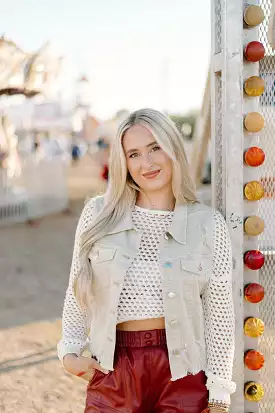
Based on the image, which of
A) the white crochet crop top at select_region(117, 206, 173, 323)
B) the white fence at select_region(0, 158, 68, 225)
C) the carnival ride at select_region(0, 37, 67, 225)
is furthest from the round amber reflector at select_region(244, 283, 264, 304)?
the white fence at select_region(0, 158, 68, 225)

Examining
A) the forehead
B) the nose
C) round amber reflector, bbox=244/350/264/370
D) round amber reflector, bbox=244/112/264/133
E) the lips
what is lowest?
round amber reflector, bbox=244/350/264/370

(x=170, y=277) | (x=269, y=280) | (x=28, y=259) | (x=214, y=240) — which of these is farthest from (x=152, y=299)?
(x=28, y=259)

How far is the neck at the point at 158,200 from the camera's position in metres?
2.15

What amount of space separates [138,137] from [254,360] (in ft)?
3.78

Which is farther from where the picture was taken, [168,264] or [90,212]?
[90,212]

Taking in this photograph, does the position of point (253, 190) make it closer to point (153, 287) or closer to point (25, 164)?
point (153, 287)

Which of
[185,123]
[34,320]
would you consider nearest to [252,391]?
[34,320]

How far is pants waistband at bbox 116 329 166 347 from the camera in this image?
2021 millimetres

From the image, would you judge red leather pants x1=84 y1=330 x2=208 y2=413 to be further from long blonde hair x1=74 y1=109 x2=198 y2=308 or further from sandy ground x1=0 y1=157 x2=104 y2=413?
sandy ground x1=0 y1=157 x2=104 y2=413

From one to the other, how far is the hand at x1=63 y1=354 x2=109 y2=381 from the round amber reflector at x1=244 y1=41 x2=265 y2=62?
1.36m

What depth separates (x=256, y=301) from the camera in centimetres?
250

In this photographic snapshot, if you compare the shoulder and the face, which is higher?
the face

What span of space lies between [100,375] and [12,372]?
104 inches

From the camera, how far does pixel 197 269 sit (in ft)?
6.63
